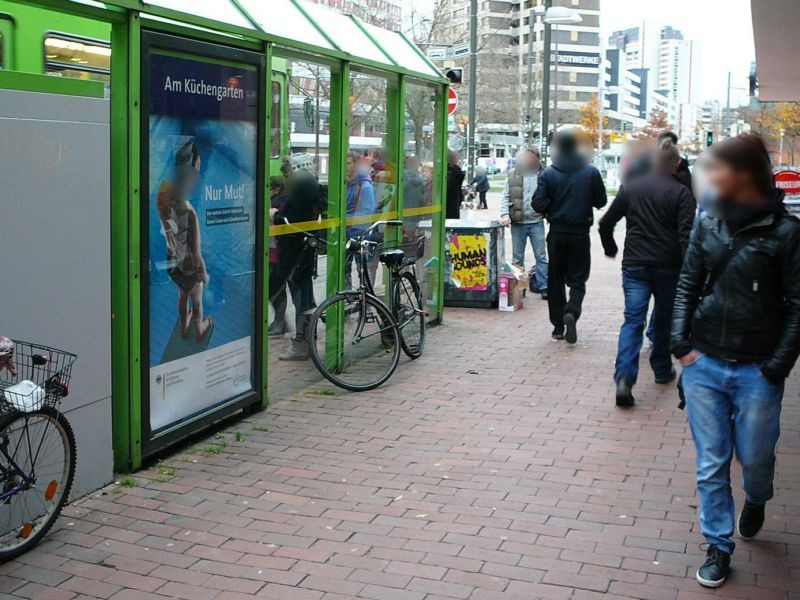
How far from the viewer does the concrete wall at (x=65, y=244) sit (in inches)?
179

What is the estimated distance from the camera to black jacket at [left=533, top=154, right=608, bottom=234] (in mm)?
9742

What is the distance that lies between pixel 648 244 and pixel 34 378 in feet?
14.7

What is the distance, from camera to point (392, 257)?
867 centimetres

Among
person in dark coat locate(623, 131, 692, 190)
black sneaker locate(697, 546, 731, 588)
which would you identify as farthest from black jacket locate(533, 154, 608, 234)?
black sneaker locate(697, 546, 731, 588)

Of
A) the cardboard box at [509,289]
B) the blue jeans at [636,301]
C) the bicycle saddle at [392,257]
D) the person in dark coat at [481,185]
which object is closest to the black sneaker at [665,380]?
the blue jeans at [636,301]

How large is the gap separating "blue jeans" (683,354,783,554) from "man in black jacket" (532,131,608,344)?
5535 mm

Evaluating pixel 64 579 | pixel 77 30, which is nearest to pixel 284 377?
pixel 77 30

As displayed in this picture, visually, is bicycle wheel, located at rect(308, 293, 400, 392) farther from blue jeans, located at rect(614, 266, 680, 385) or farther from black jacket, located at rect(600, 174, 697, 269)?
black jacket, located at rect(600, 174, 697, 269)

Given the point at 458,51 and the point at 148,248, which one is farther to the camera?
the point at 458,51

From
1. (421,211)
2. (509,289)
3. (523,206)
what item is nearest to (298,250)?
(421,211)

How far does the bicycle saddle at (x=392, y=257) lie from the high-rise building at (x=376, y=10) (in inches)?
842

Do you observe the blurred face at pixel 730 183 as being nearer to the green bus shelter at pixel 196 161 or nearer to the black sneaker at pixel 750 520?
the black sneaker at pixel 750 520

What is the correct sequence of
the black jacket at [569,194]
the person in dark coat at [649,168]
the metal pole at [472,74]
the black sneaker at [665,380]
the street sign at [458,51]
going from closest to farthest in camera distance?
the person in dark coat at [649,168], the black sneaker at [665,380], the black jacket at [569,194], the street sign at [458,51], the metal pole at [472,74]

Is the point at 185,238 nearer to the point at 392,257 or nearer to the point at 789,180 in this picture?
the point at 392,257
